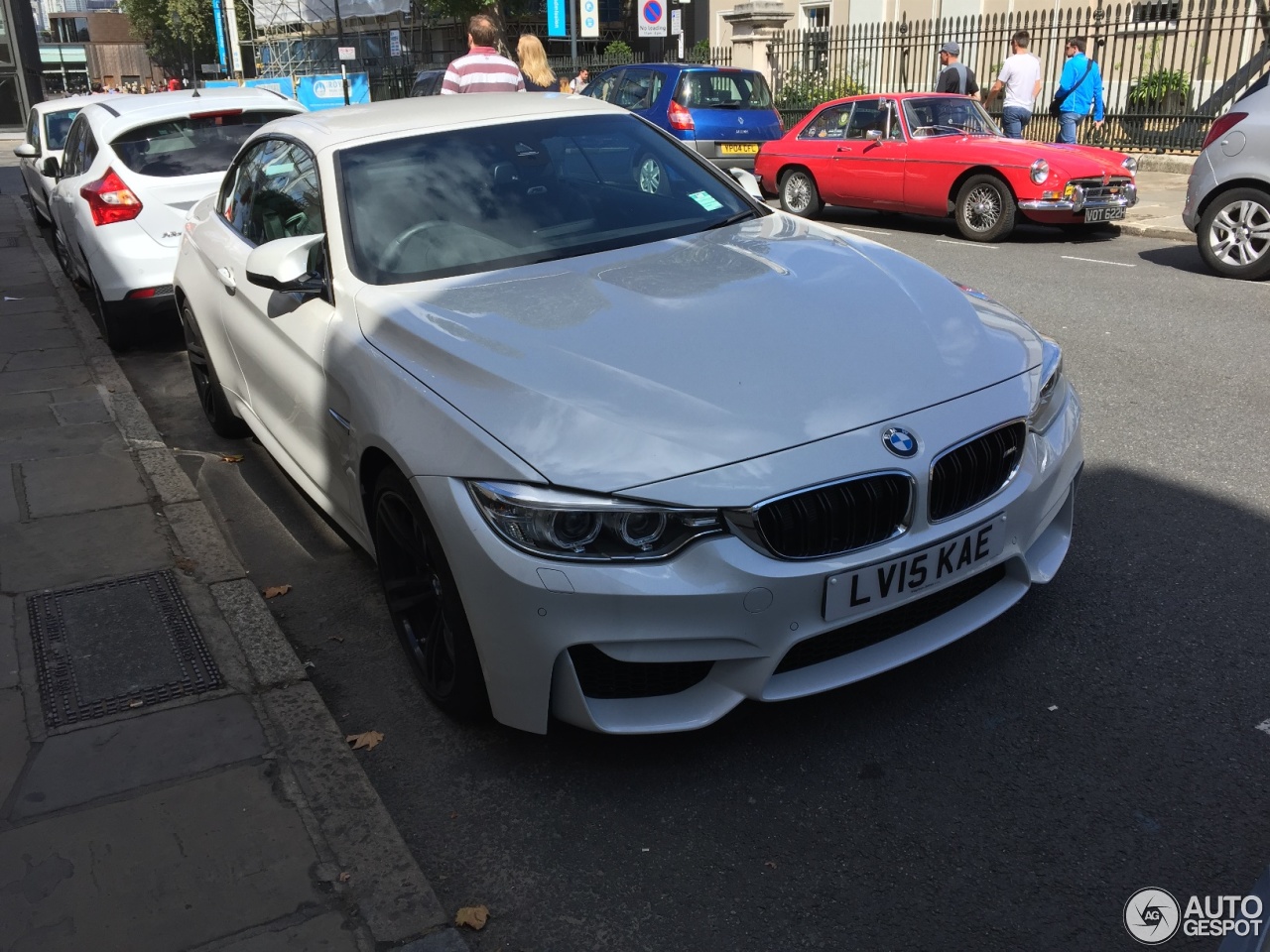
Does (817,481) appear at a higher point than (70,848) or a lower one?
higher

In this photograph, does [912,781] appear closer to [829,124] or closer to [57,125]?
[829,124]

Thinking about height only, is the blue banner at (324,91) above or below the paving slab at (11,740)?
above

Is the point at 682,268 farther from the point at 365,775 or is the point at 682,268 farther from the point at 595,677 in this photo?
the point at 365,775

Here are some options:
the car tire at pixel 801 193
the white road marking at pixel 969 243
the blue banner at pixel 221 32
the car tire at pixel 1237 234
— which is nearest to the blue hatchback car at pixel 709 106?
the car tire at pixel 801 193

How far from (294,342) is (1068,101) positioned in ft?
42.9

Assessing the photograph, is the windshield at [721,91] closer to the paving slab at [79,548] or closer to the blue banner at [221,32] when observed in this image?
the paving slab at [79,548]

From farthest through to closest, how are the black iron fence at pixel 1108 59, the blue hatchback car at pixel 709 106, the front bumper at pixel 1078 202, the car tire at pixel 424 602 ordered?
the black iron fence at pixel 1108 59 → the blue hatchback car at pixel 709 106 → the front bumper at pixel 1078 202 → the car tire at pixel 424 602

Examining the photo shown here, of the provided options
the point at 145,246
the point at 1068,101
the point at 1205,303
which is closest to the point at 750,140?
the point at 1068,101

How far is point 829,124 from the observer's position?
13.5m

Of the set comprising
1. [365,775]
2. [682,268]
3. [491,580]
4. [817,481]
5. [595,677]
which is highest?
[682,268]

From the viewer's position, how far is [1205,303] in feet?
27.3

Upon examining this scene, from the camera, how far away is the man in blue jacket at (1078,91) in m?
14.4

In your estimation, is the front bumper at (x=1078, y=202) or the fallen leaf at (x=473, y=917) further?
the front bumper at (x=1078, y=202)

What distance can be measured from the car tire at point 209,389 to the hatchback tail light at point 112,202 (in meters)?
1.99
